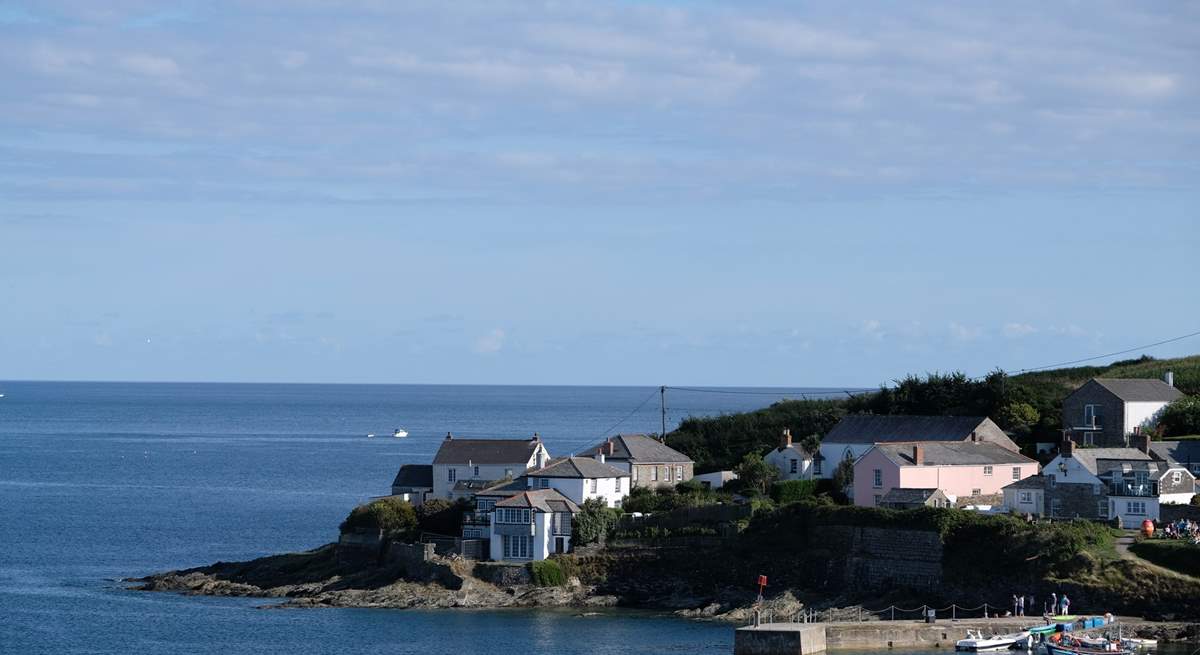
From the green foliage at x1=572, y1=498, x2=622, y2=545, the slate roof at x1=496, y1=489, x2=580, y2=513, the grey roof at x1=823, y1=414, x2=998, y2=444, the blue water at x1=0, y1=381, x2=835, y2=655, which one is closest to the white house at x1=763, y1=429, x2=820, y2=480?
the grey roof at x1=823, y1=414, x2=998, y2=444

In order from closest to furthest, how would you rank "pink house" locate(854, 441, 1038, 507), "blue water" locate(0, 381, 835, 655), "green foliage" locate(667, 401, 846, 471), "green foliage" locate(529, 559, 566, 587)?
"blue water" locate(0, 381, 835, 655)
"green foliage" locate(529, 559, 566, 587)
"pink house" locate(854, 441, 1038, 507)
"green foliage" locate(667, 401, 846, 471)

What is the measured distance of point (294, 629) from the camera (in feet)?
211

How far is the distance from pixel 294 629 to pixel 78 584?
18188 millimetres

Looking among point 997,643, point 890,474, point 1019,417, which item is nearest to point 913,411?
point 1019,417

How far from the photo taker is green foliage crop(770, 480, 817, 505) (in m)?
77.1

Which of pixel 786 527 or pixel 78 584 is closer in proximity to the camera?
pixel 786 527

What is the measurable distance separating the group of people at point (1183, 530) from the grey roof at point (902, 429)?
15645mm

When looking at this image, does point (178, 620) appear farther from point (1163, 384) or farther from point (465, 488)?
point (1163, 384)

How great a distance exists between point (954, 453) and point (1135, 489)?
32.3 ft

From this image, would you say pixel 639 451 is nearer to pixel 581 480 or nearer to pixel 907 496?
pixel 581 480

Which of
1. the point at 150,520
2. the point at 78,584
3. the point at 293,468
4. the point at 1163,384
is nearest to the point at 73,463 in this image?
the point at 293,468

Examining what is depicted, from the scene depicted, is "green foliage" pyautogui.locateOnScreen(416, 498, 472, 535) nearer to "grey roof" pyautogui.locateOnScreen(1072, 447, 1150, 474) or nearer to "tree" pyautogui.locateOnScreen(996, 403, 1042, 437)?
"grey roof" pyautogui.locateOnScreen(1072, 447, 1150, 474)

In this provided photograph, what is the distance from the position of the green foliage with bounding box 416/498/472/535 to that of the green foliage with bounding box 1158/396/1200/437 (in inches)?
1342

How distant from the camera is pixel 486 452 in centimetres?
8256
